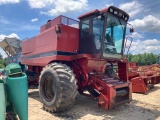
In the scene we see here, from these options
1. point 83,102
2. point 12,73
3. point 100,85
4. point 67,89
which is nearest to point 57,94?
point 67,89

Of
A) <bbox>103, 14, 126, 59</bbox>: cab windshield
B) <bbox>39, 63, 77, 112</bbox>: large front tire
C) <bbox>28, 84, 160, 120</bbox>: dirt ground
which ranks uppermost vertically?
<bbox>103, 14, 126, 59</bbox>: cab windshield

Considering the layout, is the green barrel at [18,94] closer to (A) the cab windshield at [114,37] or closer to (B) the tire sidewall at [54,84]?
(B) the tire sidewall at [54,84]

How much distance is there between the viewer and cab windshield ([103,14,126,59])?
238 inches

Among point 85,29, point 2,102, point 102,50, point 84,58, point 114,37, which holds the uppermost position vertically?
point 85,29

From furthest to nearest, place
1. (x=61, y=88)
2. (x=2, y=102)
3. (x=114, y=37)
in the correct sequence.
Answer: (x=114, y=37) < (x=61, y=88) < (x=2, y=102)

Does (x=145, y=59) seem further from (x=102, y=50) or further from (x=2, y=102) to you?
Result: (x=2, y=102)

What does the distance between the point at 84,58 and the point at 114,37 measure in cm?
147

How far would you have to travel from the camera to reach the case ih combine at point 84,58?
5.19 m

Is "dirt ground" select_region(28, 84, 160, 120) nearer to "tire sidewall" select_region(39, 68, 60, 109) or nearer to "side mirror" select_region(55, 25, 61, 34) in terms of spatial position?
"tire sidewall" select_region(39, 68, 60, 109)

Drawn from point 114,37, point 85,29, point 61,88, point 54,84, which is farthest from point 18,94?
point 114,37

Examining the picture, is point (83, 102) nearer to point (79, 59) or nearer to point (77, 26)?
point (79, 59)

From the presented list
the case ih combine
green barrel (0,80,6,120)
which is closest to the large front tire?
the case ih combine

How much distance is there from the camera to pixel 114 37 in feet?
21.3

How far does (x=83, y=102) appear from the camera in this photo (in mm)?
6742
